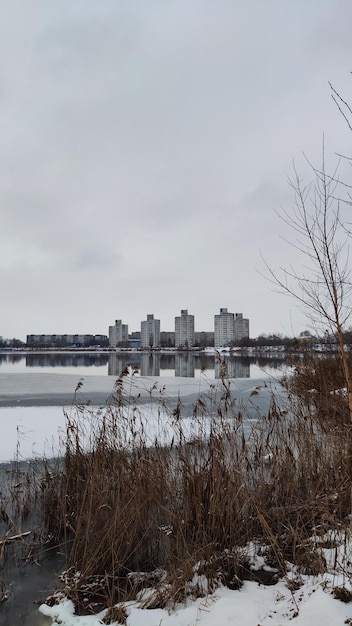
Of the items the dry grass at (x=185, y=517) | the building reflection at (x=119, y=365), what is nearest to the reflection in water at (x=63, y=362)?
the building reflection at (x=119, y=365)

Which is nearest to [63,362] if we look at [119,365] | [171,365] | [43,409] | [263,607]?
[119,365]

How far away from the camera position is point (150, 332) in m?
174

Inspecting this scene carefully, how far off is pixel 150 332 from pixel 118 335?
535 inches

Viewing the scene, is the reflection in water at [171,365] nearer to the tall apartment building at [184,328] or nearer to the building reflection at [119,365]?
the building reflection at [119,365]

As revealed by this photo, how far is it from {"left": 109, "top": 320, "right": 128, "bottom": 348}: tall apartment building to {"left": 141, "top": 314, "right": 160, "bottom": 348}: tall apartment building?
25.5ft

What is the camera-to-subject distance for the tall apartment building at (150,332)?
170100mm

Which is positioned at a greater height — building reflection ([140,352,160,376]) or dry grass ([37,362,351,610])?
dry grass ([37,362,351,610])

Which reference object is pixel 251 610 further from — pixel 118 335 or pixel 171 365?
pixel 118 335

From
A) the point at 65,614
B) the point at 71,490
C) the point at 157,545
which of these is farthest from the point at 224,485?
the point at 71,490

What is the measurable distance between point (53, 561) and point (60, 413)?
7310 mm

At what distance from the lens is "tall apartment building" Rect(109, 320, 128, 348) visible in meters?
171

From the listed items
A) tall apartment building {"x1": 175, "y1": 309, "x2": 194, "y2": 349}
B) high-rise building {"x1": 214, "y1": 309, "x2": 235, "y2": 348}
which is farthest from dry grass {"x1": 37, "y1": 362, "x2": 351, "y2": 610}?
tall apartment building {"x1": 175, "y1": 309, "x2": 194, "y2": 349}

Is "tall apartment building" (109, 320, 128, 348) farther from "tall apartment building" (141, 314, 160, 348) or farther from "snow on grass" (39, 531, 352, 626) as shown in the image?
"snow on grass" (39, 531, 352, 626)

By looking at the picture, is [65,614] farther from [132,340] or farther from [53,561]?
[132,340]
